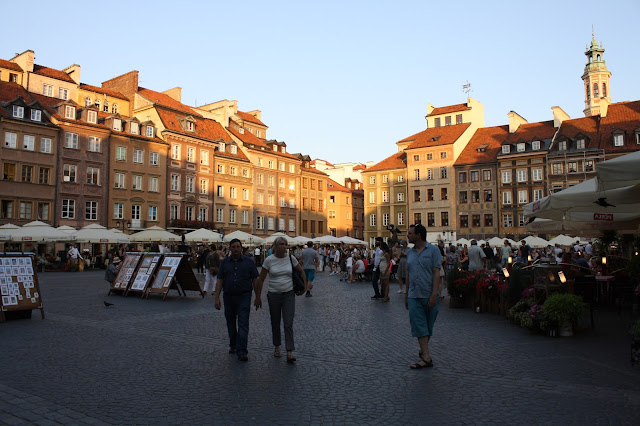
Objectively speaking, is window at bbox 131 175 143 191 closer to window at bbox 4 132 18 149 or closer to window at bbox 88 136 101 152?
window at bbox 88 136 101 152

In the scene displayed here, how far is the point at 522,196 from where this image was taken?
57.2 meters

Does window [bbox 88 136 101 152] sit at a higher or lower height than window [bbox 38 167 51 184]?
higher

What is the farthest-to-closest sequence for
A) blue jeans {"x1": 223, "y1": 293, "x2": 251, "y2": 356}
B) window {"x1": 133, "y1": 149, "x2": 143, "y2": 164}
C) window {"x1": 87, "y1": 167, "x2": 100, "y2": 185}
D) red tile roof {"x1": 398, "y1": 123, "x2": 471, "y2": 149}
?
1. red tile roof {"x1": 398, "y1": 123, "x2": 471, "y2": 149}
2. window {"x1": 133, "y1": 149, "x2": 143, "y2": 164}
3. window {"x1": 87, "y1": 167, "x2": 100, "y2": 185}
4. blue jeans {"x1": 223, "y1": 293, "x2": 251, "y2": 356}

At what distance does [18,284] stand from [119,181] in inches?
1512

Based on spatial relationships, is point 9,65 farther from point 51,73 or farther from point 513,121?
point 513,121

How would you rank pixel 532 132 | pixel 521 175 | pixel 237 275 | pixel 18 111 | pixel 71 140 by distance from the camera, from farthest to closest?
1. pixel 532 132
2. pixel 521 175
3. pixel 71 140
4. pixel 18 111
5. pixel 237 275

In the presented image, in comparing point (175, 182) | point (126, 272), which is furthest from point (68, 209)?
point (126, 272)

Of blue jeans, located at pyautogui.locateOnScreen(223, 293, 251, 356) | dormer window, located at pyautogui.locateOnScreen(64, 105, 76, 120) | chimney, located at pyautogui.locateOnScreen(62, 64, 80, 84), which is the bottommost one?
blue jeans, located at pyautogui.locateOnScreen(223, 293, 251, 356)

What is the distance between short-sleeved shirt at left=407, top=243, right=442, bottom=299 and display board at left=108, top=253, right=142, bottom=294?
43.2 ft

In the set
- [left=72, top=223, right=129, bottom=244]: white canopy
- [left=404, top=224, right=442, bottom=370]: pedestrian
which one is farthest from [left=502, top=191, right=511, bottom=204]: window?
[left=404, top=224, right=442, bottom=370]: pedestrian

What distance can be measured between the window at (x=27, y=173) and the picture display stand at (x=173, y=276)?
30219mm

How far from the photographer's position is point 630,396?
18.9 feet

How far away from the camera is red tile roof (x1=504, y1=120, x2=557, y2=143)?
5841cm

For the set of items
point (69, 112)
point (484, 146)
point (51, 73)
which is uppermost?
point (51, 73)
